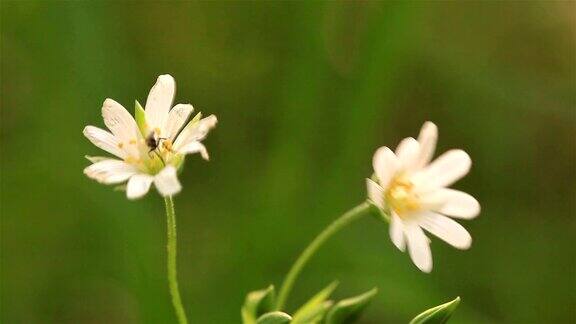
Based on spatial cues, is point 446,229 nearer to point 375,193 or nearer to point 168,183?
point 375,193

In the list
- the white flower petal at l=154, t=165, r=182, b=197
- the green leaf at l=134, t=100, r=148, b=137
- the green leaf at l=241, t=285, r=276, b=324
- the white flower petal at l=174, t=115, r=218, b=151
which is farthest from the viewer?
the green leaf at l=241, t=285, r=276, b=324

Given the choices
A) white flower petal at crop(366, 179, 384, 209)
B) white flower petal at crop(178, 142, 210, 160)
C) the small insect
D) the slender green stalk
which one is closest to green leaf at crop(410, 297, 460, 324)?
white flower petal at crop(366, 179, 384, 209)

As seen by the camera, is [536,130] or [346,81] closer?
[346,81]

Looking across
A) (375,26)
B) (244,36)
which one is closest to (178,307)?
(375,26)

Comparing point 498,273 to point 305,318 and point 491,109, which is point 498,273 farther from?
point 305,318

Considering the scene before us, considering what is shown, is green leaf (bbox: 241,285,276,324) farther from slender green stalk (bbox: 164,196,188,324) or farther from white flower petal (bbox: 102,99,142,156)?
white flower petal (bbox: 102,99,142,156)

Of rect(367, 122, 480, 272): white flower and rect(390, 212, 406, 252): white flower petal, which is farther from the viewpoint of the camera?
rect(367, 122, 480, 272): white flower
